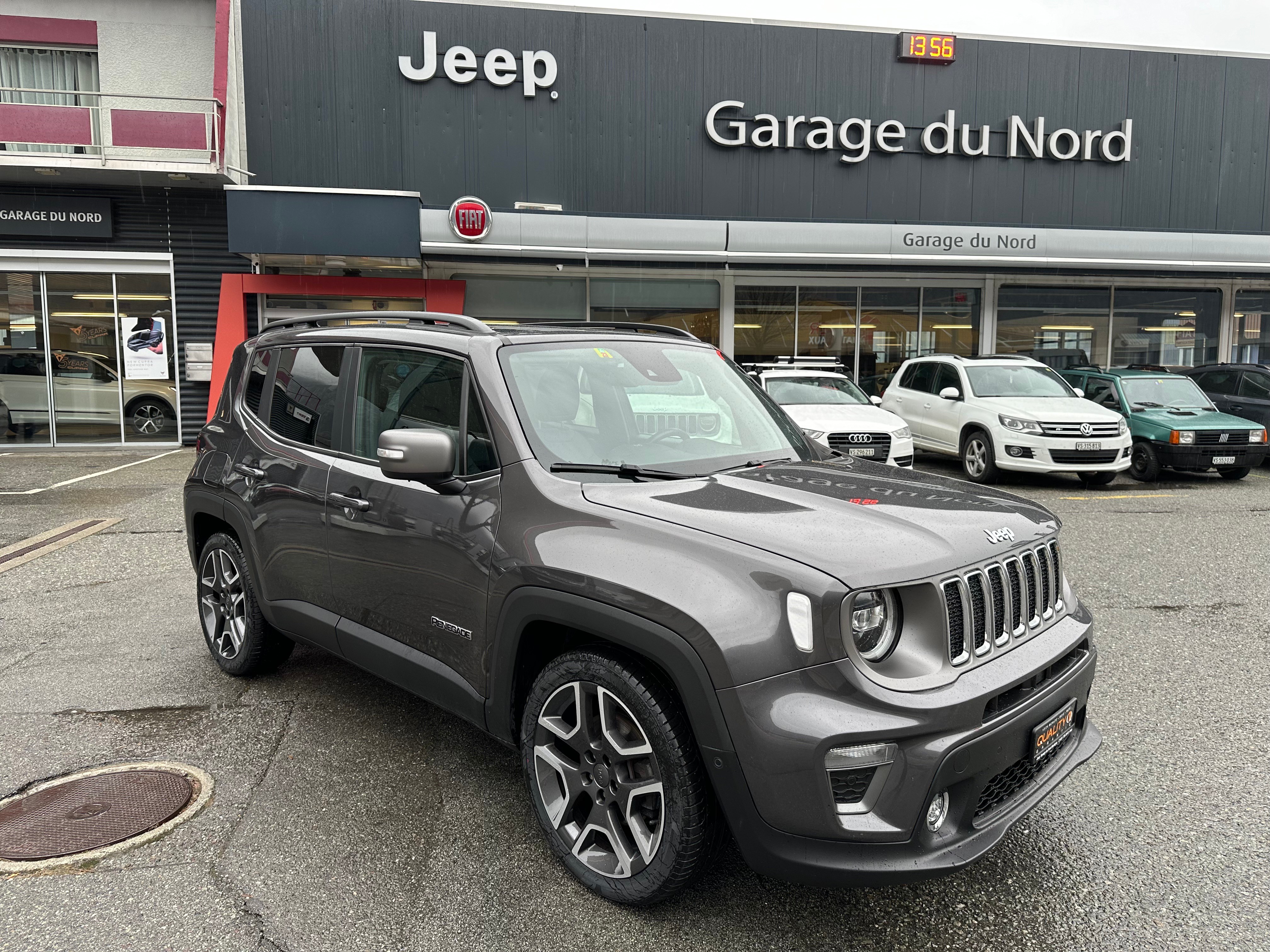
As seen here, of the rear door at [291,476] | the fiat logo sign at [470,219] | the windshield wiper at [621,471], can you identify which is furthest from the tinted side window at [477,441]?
the fiat logo sign at [470,219]

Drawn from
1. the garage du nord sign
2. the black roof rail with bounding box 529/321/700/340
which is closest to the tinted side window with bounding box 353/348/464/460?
the black roof rail with bounding box 529/321/700/340

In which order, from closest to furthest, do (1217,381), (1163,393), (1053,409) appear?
(1053,409)
(1163,393)
(1217,381)

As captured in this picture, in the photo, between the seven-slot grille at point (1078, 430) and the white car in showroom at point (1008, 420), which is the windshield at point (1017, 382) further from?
the seven-slot grille at point (1078, 430)

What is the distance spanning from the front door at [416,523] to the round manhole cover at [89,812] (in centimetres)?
94

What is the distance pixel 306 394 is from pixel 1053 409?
10.3 metres

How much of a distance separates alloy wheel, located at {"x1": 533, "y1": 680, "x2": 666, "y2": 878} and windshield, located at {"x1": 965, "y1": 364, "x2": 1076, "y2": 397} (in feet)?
35.7

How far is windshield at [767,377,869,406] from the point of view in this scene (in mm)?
11992

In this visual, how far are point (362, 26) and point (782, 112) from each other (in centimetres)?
799

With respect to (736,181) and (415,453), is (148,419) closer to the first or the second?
(736,181)

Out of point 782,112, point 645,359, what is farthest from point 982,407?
point 645,359

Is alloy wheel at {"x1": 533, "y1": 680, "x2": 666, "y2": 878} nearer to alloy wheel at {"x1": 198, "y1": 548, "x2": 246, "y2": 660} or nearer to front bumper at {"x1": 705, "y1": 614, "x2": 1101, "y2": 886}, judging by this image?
front bumper at {"x1": 705, "y1": 614, "x2": 1101, "y2": 886}

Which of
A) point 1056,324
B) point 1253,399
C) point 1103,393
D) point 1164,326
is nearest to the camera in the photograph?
point 1103,393

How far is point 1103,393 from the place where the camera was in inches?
522

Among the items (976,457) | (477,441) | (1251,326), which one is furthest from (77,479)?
(1251,326)
